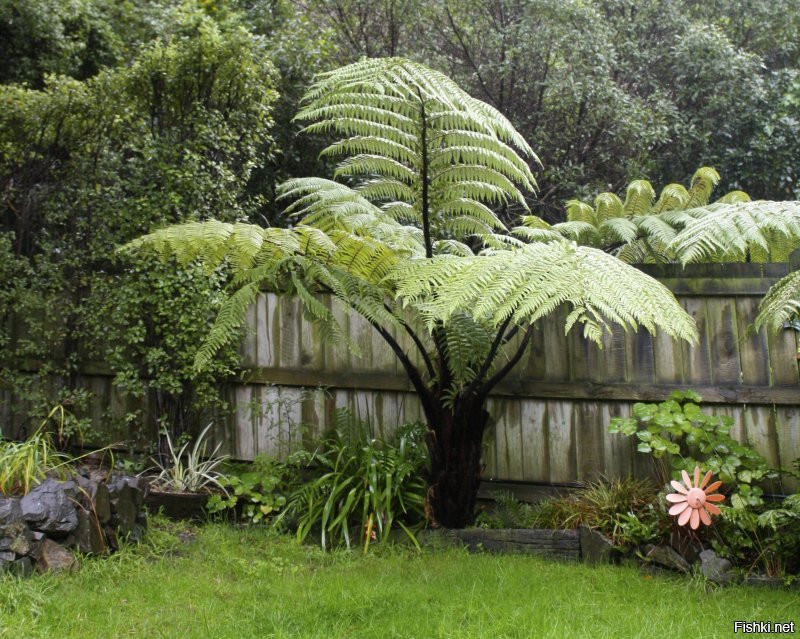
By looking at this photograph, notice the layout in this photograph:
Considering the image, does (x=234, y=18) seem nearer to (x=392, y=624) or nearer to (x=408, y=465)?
(x=408, y=465)

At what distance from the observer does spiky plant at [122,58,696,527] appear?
9.96 feet

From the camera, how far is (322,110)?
3484mm

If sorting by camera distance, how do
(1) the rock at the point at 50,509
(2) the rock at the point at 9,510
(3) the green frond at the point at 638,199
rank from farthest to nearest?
1. (3) the green frond at the point at 638,199
2. (1) the rock at the point at 50,509
3. (2) the rock at the point at 9,510

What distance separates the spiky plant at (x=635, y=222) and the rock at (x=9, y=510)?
9.21 feet

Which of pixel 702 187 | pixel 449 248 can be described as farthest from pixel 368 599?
pixel 702 187

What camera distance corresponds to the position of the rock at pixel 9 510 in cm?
332

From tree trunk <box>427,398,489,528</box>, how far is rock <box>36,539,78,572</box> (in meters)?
1.80

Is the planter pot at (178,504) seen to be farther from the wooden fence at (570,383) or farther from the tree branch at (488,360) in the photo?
the tree branch at (488,360)

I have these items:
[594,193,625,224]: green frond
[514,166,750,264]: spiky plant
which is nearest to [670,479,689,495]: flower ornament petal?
[514,166,750,264]: spiky plant

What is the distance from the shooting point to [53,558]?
3406 mm

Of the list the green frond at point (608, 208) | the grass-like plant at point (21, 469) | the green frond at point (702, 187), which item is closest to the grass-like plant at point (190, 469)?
the grass-like plant at point (21, 469)

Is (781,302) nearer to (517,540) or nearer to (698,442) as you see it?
(698,442)

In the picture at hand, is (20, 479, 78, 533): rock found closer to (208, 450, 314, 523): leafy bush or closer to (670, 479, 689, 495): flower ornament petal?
(208, 450, 314, 523): leafy bush

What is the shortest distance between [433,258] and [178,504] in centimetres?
226
